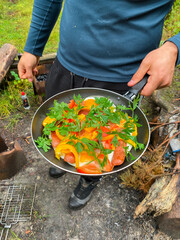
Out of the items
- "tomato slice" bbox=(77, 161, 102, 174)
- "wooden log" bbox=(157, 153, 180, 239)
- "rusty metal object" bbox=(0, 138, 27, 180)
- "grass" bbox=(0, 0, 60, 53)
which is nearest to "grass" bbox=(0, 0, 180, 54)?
"grass" bbox=(0, 0, 60, 53)

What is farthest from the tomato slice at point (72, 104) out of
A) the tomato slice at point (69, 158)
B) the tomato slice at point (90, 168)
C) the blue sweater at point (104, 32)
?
the tomato slice at point (90, 168)

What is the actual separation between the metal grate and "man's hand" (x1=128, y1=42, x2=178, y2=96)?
2.25 meters

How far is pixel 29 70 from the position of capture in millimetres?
2012

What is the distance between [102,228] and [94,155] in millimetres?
1716

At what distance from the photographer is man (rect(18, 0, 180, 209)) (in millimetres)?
1525

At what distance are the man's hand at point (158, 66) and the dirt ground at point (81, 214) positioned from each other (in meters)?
1.94

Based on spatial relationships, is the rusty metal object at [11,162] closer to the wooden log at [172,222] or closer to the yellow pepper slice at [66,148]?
the yellow pepper slice at [66,148]

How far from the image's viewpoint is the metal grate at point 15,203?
100 inches

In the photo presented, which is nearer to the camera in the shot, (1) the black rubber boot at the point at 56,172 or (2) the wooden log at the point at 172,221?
(2) the wooden log at the point at 172,221

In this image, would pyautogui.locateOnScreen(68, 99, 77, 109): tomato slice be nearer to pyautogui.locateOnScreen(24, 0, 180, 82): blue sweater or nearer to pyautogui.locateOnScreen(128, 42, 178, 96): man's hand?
pyautogui.locateOnScreen(24, 0, 180, 82): blue sweater

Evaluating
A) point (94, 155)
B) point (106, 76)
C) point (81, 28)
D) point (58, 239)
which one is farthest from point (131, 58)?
point (58, 239)

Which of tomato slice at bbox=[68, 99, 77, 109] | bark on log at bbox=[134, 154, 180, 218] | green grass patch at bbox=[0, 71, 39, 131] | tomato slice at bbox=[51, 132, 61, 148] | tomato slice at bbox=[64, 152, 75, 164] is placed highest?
tomato slice at bbox=[68, 99, 77, 109]

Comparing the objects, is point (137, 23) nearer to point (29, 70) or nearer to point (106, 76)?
point (106, 76)

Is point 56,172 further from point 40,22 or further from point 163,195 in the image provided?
point 40,22
